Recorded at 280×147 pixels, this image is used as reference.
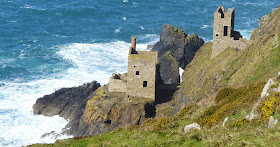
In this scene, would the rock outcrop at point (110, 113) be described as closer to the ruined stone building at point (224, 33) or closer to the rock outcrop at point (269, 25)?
the ruined stone building at point (224, 33)

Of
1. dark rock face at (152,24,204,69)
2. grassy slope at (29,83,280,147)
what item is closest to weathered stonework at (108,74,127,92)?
grassy slope at (29,83,280,147)

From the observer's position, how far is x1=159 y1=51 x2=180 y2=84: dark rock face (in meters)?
79.0

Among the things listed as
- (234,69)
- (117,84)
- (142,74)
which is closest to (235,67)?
(234,69)

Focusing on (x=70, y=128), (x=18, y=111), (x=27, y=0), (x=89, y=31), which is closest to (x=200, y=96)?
(x=70, y=128)

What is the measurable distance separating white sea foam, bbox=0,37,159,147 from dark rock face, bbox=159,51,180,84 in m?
9.83

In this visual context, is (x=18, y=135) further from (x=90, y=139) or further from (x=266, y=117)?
(x=266, y=117)

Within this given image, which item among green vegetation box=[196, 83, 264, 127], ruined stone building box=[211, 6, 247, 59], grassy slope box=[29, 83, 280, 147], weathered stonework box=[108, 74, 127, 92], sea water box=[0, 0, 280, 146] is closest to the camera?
grassy slope box=[29, 83, 280, 147]

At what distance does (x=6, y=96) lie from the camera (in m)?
76.7

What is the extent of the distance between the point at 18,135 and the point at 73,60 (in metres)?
38.6

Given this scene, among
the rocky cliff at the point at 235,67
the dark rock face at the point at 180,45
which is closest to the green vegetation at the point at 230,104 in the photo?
the rocky cliff at the point at 235,67

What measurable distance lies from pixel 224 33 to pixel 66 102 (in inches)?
949

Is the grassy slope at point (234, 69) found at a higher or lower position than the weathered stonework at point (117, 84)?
higher

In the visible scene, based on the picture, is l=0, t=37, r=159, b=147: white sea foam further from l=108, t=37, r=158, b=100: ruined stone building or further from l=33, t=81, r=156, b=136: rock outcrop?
l=108, t=37, r=158, b=100: ruined stone building

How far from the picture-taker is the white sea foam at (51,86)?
61750 millimetres
